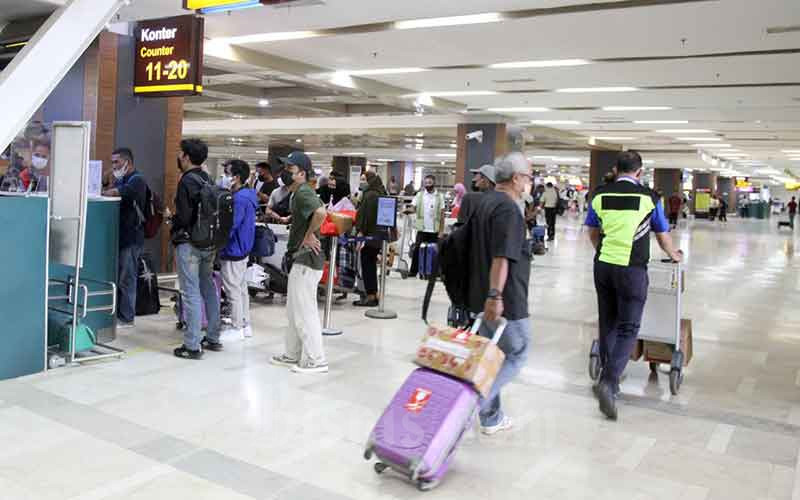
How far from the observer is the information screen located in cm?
777

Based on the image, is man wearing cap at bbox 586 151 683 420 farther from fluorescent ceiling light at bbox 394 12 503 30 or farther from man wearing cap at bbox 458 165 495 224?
fluorescent ceiling light at bbox 394 12 503 30

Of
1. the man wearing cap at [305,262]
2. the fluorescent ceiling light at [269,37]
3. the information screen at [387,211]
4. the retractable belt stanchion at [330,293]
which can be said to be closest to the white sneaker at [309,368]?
the man wearing cap at [305,262]

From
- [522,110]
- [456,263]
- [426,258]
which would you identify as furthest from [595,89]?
[456,263]

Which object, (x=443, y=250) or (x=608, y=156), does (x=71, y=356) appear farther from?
(x=608, y=156)

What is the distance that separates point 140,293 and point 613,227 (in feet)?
15.1

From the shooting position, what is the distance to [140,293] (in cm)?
702

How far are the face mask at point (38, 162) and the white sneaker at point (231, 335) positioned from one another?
194 cm

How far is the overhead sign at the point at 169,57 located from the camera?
22.9ft

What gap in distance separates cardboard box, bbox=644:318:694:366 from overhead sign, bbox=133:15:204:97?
459cm

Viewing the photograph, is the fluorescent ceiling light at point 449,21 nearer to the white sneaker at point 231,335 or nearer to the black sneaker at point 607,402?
the white sneaker at point 231,335

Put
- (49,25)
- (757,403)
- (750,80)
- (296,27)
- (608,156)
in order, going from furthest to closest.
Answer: (608,156), (750,80), (296,27), (49,25), (757,403)

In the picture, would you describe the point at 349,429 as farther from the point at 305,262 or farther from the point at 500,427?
the point at 305,262

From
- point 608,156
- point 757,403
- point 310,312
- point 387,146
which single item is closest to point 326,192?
point 310,312

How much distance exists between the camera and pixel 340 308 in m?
8.21
